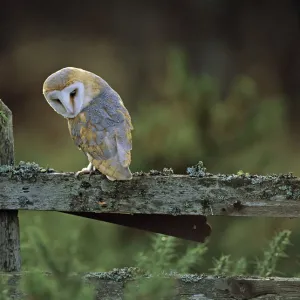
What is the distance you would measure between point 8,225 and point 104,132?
15.6 inches

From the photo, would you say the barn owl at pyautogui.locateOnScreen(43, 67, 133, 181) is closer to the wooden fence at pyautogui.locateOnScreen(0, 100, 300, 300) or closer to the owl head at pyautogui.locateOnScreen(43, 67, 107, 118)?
the owl head at pyautogui.locateOnScreen(43, 67, 107, 118)

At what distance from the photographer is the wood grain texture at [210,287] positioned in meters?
2.86

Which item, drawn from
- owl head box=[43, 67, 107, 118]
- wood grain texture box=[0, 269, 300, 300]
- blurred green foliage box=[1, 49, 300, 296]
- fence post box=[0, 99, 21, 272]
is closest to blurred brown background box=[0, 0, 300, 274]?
blurred green foliage box=[1, 49, 300, 296]

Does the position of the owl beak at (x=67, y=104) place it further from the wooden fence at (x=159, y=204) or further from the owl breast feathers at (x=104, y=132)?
the wooden fence at (x=159, y=204)

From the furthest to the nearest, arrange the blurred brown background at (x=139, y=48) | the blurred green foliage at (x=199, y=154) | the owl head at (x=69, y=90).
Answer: the blurred brown background at (x=139, y=48), the blurred green foliage at (x=199, y=154), the owl head at (x=69, y=90)

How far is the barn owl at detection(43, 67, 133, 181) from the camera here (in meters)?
3.00

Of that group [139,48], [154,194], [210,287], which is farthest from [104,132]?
[139,48]

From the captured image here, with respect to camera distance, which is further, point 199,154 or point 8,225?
point 199,154

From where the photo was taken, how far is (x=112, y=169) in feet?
9.45

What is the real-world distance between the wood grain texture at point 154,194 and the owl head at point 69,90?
10.5 inches

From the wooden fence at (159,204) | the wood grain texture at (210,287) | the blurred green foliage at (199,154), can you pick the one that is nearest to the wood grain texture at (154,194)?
the wooden fence at (159,204)

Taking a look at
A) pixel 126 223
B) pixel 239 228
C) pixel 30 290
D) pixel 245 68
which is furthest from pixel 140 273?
pixel 245 68

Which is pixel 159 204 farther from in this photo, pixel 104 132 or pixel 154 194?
pixel 104 132

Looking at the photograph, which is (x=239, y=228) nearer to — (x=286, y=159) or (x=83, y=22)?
(x=286, y=159)
